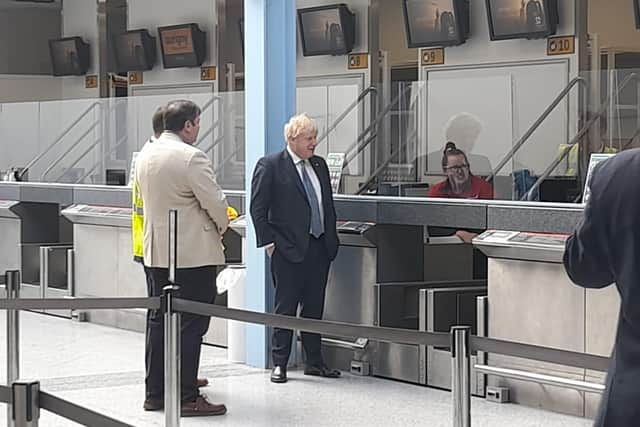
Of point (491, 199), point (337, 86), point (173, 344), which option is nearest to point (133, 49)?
point (337, 86)

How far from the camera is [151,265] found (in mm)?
6391

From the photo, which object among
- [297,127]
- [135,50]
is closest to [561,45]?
[297,127]

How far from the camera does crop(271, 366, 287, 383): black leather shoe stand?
740 cm

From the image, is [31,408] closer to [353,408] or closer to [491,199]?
[353,408]

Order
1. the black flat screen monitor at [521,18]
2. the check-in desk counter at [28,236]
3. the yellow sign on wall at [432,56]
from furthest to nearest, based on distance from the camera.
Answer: the yellow sign on wall at [432,56]
the check-in desk counter at [28,236]
the black flat screen monitor at [521,18]

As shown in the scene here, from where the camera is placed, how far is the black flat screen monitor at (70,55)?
15875 mm

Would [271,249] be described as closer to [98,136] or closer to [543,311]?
A: [543,311]

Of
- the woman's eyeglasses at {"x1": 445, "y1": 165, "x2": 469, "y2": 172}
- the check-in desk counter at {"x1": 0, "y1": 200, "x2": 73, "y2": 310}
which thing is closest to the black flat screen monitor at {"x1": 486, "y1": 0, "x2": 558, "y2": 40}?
the woman's eyeglasses at {"x1": 445, "y1": 165, "x2": 469, "y2": 172}

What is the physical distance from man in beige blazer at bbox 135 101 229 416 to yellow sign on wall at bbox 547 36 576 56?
4778 mm

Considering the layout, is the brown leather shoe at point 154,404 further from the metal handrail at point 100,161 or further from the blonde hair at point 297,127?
the metal handrail at point 100,161

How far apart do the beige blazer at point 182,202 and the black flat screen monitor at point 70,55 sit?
982cm

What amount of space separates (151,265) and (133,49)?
9048 mm

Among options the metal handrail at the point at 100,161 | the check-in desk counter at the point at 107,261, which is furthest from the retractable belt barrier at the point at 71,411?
the metal handrail at the point at 100,161

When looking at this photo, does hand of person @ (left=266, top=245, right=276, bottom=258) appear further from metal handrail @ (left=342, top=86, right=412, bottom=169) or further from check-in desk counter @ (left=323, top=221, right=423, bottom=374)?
metal handrail @ (left=342, top=86, right=412, bottom=169)
